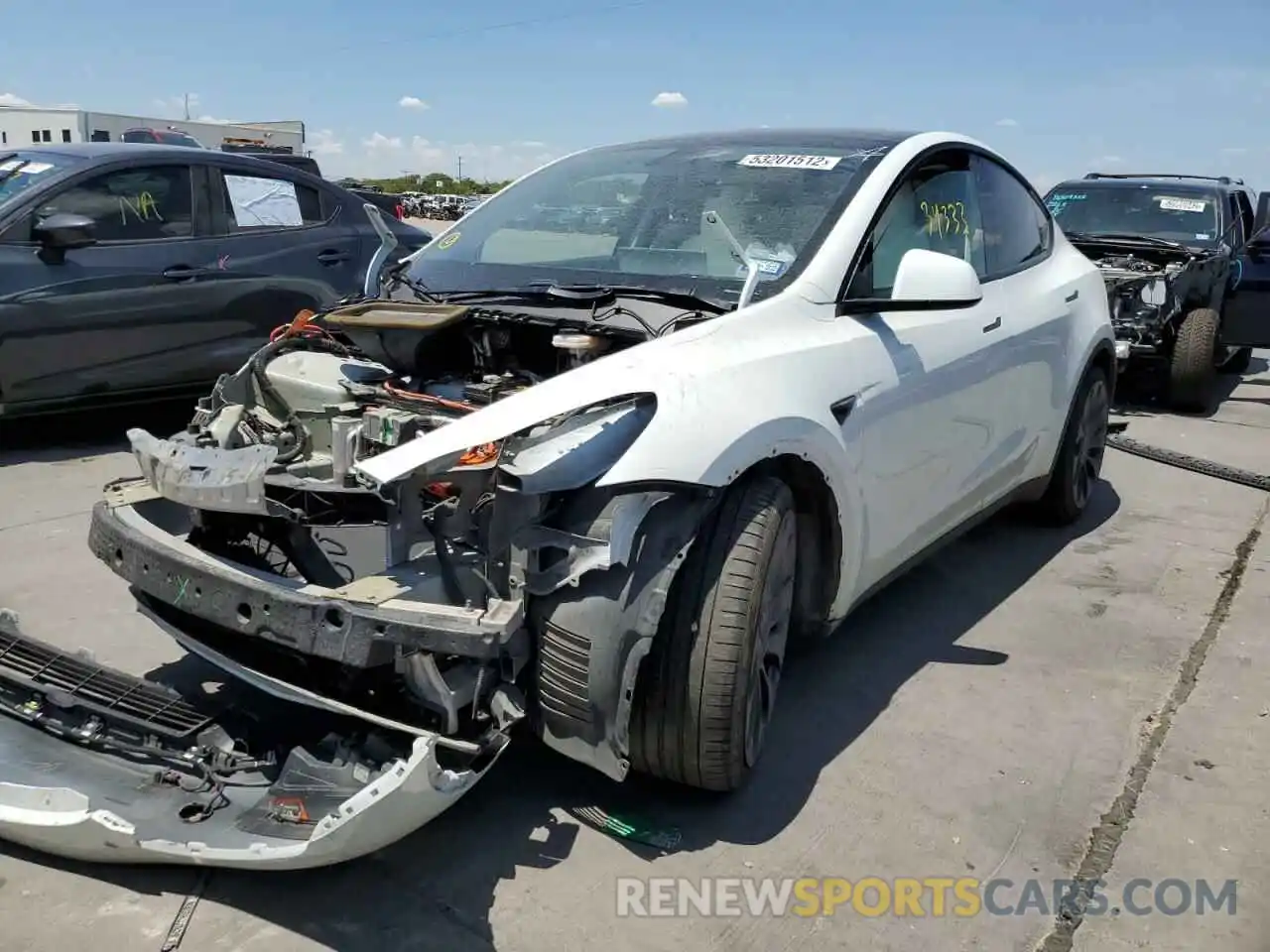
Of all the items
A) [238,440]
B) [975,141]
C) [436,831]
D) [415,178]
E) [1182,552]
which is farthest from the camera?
[415,178]

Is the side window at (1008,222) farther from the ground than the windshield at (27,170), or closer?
closer

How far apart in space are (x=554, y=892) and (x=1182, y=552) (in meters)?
3.79

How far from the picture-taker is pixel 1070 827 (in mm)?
2908

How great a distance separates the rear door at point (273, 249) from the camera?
636 cm

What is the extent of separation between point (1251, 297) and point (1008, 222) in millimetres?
5276

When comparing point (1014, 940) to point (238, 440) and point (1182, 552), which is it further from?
point (1182, 552)

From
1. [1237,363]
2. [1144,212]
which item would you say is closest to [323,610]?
[1144,212]

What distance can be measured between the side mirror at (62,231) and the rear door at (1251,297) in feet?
25.7

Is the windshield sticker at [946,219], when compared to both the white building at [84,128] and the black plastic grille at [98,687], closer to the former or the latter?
the black plastic grille at [98,687]

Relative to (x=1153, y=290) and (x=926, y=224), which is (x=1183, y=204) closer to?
(x=1153, y=290)

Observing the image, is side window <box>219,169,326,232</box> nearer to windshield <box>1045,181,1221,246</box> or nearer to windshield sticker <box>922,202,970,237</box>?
windshield sticker <box>922,202,970,237</box>

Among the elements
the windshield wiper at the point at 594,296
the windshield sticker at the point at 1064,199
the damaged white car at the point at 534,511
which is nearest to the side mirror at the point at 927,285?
the damaged white car at the point at 534,511

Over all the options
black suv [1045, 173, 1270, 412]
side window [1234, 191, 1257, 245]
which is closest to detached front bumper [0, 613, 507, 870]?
black suv [1045, 173, 1270, 412]

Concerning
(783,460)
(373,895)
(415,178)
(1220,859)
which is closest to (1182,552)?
(1220,859)
